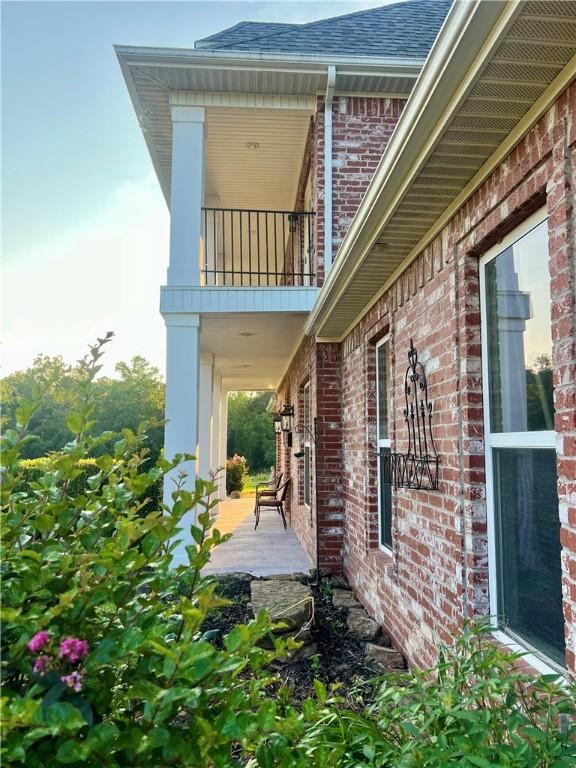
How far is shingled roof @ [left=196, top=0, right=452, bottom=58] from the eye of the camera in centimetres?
629

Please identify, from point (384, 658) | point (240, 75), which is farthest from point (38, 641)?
point (240, 75)

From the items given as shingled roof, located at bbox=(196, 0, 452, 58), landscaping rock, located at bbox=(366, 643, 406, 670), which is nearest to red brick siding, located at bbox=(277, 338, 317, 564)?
landscaping rock, located at bbox=(366, 643, 406, 670)

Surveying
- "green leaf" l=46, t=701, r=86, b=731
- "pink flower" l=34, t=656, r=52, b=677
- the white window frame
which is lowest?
"green leaf" l=46, t=701, r=86, b=731

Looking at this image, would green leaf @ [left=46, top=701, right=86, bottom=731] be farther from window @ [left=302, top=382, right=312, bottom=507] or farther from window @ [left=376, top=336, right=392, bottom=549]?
window @ [left=302, top=382, right=312, bottom=507]

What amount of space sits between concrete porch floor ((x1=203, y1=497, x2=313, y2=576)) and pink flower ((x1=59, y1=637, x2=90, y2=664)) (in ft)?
16.5

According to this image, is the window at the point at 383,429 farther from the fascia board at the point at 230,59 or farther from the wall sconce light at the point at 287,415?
the wall sconce light at the point at 287,415

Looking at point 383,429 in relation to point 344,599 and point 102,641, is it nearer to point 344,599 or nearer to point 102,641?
point 344,599

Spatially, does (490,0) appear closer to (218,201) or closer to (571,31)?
(571,31)

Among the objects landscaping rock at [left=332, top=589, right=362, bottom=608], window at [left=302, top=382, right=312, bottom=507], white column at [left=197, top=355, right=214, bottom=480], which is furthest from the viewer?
white column at [left=197, top=355, right=214, bottom=480]

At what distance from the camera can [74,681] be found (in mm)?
1084

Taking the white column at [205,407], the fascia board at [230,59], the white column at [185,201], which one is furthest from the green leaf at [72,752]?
the white column at [205,407]

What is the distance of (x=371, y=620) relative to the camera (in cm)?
433

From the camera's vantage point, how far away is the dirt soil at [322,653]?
352 centimetres

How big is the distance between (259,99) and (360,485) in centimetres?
448
